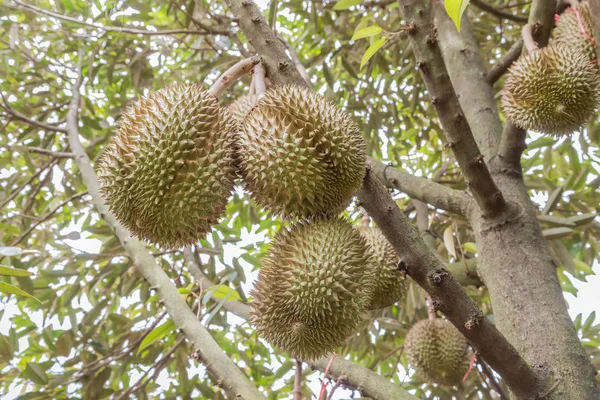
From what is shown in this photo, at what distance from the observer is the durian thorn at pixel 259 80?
1.31m

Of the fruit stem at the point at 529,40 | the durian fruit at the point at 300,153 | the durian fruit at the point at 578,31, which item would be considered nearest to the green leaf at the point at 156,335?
the durian fruit at the point at 300,153

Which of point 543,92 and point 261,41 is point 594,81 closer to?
point 543,92

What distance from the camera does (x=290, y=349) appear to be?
1.27 metres

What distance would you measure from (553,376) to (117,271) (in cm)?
197

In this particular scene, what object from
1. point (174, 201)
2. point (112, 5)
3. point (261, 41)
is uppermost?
point (112, 5)

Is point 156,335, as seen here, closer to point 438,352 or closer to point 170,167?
point 170,167

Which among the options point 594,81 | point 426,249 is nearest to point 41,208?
point 426,249

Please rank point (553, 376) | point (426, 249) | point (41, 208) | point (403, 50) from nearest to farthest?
point (426, 249), point (553, 376), point (403, 50), point (41, 208)

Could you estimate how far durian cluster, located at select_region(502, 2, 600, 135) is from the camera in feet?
5.74

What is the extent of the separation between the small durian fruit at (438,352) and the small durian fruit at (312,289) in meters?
1.08

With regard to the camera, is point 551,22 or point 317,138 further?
point 551,22

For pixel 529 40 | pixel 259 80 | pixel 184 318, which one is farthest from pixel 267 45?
pixel 529 40

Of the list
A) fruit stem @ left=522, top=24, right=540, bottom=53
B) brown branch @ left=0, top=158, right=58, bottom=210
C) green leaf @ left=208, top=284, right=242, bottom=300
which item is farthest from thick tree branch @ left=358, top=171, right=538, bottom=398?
brown branch @ left=0, top=158, right=58, bottom=210

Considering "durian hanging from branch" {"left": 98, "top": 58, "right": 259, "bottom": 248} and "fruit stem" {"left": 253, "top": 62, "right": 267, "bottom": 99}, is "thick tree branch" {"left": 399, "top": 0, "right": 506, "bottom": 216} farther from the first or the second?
"durian hanging from branch" {"left": 98, "top": 58, "right": 259, "bottom": 248}
